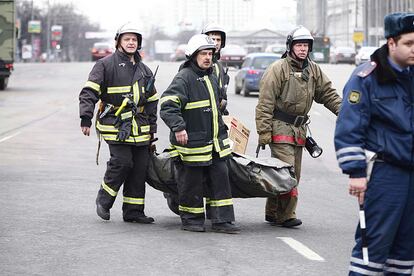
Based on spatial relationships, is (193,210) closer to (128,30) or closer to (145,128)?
(145,128)

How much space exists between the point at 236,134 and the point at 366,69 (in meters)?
4.60

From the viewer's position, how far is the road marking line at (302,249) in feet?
28.7

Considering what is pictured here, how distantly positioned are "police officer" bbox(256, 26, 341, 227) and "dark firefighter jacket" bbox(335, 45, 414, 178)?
3937 mm

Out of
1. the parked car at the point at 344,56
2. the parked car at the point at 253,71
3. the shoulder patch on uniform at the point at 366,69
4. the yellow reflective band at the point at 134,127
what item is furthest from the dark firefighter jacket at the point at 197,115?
the parked car at the point at 344,56

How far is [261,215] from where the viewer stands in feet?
37.1

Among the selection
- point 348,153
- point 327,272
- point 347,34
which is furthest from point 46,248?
point 347,34

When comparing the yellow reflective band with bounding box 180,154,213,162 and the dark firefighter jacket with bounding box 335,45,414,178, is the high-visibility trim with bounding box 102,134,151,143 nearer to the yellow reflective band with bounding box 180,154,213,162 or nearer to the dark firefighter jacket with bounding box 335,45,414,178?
the yellow reflective band with bounding box 180,154,213,162

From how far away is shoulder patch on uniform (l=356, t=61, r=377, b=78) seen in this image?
6.12 metres

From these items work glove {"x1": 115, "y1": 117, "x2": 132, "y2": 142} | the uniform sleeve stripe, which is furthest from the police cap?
work glove {"x1": 115, "y1": 117, "x2": 132, "y2": 142}

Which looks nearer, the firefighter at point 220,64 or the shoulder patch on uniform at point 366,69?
the shoulder patch on uniform at point 366,69

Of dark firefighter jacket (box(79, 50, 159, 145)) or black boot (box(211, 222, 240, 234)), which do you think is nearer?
black boot (box(211, 222, 240, 234))

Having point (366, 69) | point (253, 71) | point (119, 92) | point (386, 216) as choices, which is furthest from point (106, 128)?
point (253, 71)

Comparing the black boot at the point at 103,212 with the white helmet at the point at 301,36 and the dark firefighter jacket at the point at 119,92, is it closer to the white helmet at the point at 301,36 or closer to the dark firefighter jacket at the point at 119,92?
the dark firefighter jacket at the point at 119,92

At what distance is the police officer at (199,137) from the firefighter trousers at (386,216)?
3573 mm
